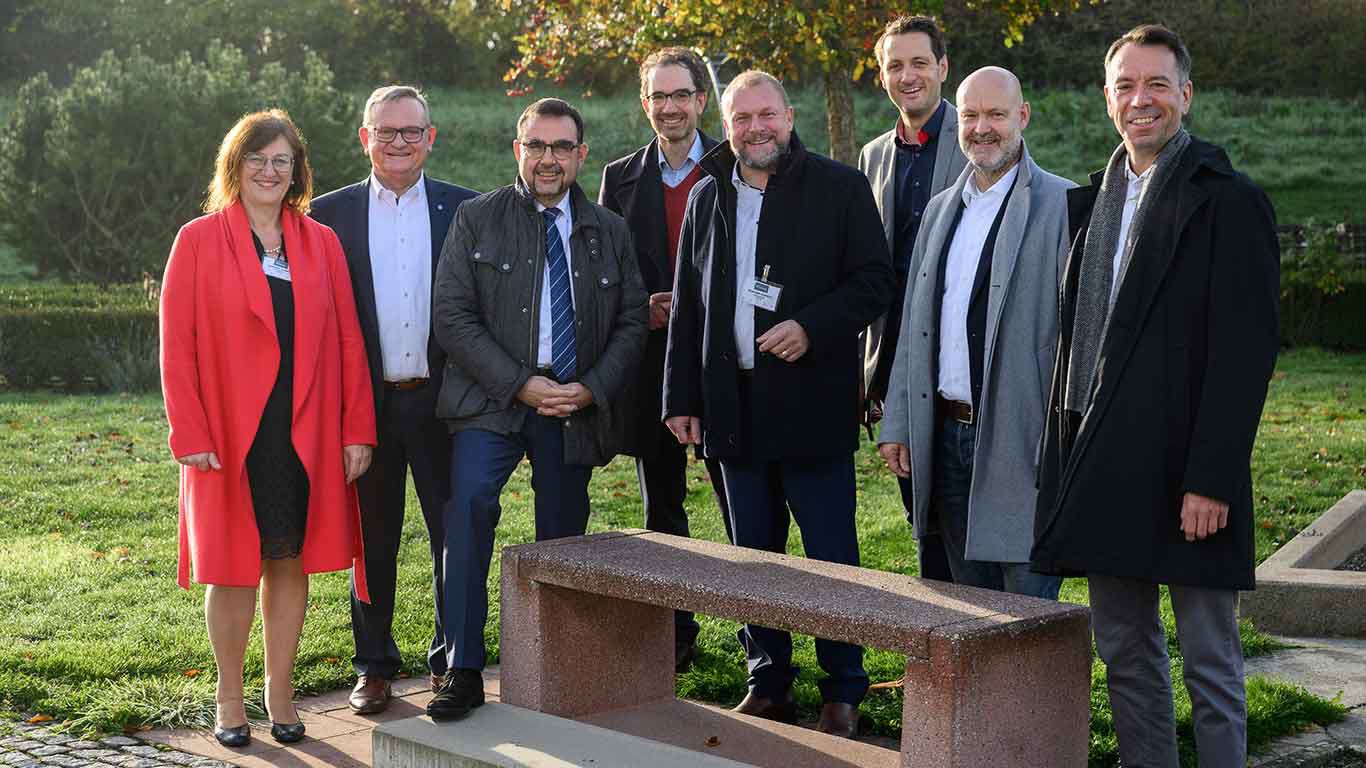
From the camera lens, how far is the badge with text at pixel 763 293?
5191 mm

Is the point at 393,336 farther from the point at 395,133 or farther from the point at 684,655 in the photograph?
the point at 684,655

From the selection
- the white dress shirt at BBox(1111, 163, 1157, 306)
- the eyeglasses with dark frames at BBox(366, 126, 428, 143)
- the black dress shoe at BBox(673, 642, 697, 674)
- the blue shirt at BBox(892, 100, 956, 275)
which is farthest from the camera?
the black dress shoe at BBox(673, 642, 697, 674)

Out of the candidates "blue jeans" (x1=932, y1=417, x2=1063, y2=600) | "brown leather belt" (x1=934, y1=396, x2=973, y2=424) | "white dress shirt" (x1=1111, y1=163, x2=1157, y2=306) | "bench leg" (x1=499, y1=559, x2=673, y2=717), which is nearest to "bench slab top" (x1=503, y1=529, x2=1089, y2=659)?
"bench leg" (x1=499, y1=559, x2=673, y2=717)

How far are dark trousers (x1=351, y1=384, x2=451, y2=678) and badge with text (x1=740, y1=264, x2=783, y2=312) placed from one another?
1183 mm

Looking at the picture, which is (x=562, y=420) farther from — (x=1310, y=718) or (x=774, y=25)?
(x=774, y=25)

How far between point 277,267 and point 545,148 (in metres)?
0.95

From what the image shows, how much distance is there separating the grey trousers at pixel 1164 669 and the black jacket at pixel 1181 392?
5.0 inches

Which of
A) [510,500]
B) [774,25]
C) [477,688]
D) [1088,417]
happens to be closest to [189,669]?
[477,688]

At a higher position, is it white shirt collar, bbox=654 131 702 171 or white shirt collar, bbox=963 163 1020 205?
white shirt collar, bbox=654 131 702 171

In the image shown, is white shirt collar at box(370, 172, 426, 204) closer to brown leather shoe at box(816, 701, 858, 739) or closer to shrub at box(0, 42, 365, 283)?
brown leather shoe at box(816, 701, 858, 739)

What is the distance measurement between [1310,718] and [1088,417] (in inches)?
74.5

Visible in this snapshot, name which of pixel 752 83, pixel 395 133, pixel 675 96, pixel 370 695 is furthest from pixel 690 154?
pixel 370 695

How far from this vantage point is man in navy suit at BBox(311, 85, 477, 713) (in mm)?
5551

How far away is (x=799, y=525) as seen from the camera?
5.36 m
